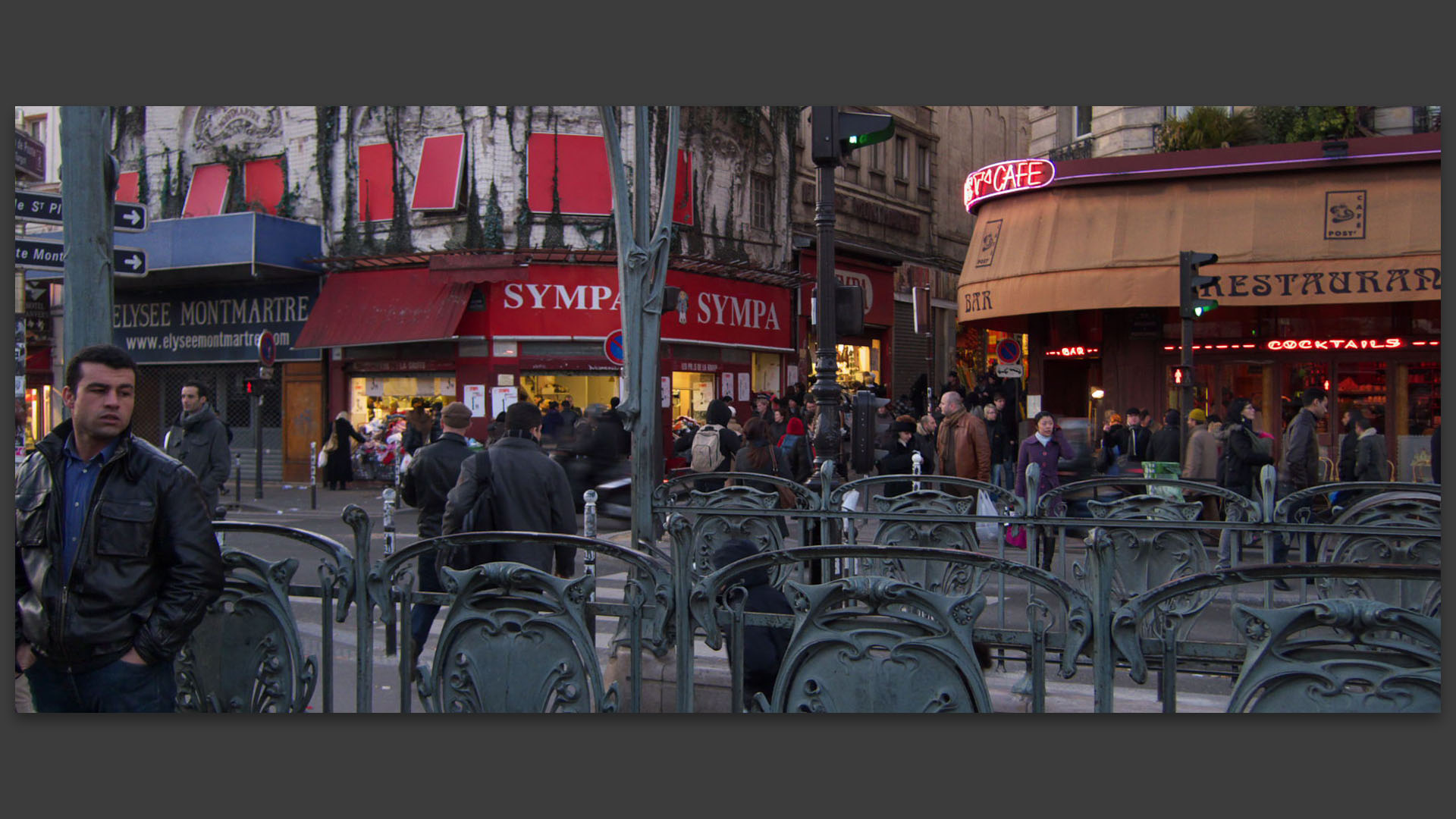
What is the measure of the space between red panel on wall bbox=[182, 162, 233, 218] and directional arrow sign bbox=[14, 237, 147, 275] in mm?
18243

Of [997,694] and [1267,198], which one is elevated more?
[1267,198]

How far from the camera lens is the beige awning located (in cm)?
1619

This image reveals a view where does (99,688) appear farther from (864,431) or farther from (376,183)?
(376,183)

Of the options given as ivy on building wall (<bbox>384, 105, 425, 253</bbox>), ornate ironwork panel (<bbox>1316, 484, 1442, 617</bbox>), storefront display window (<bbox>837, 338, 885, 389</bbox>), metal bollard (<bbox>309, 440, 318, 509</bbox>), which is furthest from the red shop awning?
ornate ironwork panel (<bbox>1316, 484, 1442, 617</bbox>)

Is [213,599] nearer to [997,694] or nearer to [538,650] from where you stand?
[538,650]

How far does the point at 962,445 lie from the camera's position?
1194 centimetres

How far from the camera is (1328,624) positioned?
3287 millimetres

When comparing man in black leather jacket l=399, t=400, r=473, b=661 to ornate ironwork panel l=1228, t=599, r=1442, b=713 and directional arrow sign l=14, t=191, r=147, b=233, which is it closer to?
directional arrow sign l=14, t=191, r=147, b=233

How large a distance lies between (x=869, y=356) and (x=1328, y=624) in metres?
27.5

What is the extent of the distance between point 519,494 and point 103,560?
9.24ft

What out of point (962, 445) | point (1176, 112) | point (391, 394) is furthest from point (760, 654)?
point (391, 394)

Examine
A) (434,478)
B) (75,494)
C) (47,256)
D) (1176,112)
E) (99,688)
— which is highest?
(1176,112)

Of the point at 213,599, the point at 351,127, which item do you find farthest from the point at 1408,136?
the point at 351,127

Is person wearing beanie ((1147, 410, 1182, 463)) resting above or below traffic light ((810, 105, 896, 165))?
below
